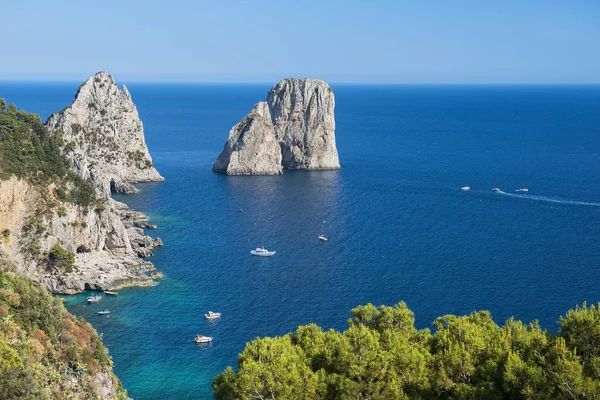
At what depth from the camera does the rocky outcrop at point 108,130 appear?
130 m

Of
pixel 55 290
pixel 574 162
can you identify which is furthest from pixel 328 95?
pixel 55 290

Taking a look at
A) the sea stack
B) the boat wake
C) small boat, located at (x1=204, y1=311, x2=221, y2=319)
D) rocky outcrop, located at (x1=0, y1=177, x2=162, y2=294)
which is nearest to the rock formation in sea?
rocky outcrop, located at (x1=0, y1=177, x2=162, y2=294)

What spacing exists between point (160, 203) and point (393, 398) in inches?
3630

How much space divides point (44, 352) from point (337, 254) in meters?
55.0

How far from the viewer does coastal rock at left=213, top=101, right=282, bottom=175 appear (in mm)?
146625

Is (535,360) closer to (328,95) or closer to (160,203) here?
(160,203)

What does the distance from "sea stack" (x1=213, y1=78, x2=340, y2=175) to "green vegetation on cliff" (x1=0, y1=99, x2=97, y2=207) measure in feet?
201

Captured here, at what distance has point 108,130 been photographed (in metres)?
135

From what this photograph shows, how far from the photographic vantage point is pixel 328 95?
15675 centimetres

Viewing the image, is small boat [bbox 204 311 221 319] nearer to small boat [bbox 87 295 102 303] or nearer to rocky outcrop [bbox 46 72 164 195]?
small boat [bbox 87 295 102 303]

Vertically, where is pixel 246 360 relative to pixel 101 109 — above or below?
below

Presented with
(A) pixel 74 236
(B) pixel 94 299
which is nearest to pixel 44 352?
(B) pixel 94 299

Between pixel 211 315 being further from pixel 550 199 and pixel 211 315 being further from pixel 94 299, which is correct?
pixel 550 199

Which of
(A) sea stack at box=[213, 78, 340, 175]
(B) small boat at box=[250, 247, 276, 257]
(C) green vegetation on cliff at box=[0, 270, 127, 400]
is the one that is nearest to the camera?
(C) green vegetation on cliff at box=[0, 270, 127, 400]
